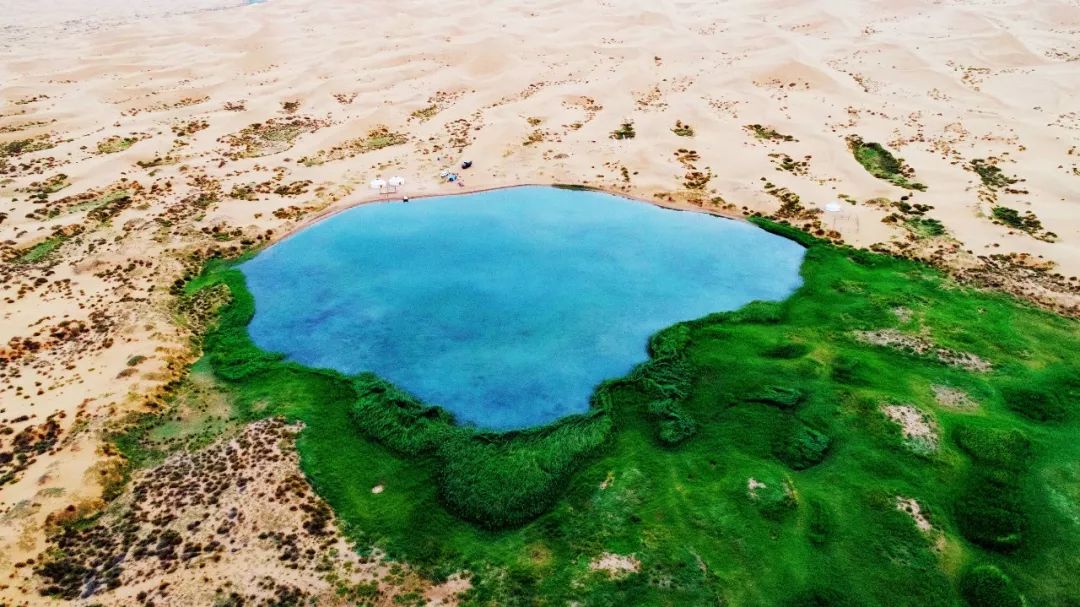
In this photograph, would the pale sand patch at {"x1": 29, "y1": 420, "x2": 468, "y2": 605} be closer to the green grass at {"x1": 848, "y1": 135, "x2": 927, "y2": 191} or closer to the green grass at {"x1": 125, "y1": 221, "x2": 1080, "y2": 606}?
the green grass at {"x1": 125, "y1": 221, "x2": 1080, "y2": 606}

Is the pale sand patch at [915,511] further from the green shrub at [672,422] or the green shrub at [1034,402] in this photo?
the green shrub at [1034,402]

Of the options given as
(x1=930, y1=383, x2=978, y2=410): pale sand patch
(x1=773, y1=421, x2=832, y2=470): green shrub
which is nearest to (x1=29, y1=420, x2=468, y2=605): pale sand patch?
(x1=773, y1=421, x2=832, y2=470): green shrub

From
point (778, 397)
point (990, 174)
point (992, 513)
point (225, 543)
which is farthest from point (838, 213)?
point (225, 543)

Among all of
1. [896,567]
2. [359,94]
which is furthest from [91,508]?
[359,94]

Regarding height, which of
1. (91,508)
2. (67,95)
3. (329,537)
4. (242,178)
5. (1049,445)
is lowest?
(1049,445)

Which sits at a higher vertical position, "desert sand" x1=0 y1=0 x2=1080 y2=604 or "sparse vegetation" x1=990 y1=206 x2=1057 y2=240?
"desert sand" x1=0 y1=0 x2=1080 y2=604

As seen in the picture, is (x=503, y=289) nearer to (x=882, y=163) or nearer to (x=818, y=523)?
(x=818, y=523)

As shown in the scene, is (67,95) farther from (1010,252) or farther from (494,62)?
(1010,252)
